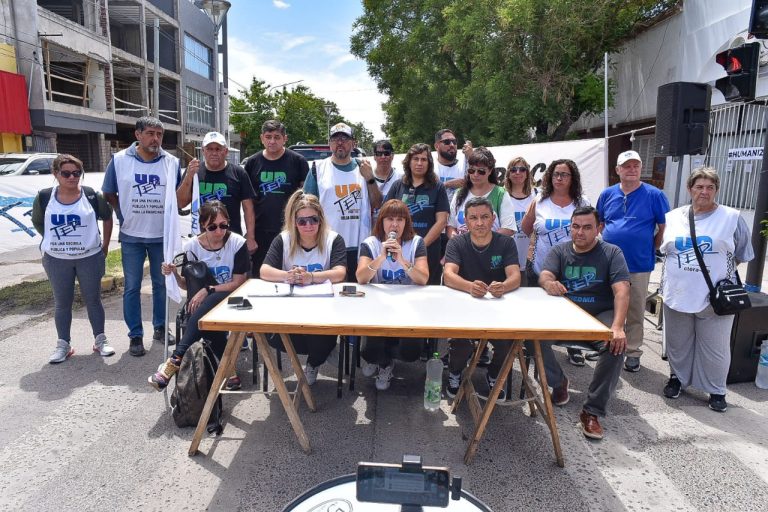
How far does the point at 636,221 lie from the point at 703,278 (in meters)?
0.71

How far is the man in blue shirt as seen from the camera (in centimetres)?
423

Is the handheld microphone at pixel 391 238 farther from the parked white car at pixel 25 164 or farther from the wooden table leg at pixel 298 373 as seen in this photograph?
the parked white car at pixel 25 164

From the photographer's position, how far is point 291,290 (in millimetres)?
3352

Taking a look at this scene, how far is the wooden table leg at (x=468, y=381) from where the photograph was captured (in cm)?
331

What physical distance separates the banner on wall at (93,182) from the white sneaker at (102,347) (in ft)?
7.99

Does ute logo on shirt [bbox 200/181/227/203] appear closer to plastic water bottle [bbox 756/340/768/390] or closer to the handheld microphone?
the handheld microphone

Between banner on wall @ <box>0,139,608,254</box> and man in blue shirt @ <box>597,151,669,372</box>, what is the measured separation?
11.4 feet

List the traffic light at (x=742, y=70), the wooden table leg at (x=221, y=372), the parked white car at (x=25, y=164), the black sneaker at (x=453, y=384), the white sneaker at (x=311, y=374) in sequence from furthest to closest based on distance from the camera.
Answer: the parked white car at (x=25, y=164) → the traffic light at (x=742, y=70) → the white sneaker at (x=311, y=374) → the black sneaker at (x=453, y=384) → the wooden table leg at (x=221, y=372)

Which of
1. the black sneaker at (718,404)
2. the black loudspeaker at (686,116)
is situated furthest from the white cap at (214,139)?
the black loudspeaker at (686,116)

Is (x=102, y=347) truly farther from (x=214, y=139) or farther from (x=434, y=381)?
(x=434, y=381)

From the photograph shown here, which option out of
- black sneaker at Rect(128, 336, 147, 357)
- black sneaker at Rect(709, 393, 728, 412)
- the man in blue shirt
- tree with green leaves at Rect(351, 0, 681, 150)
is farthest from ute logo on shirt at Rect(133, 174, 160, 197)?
tree with green leaves at Rect(351, 0, 681, 150)

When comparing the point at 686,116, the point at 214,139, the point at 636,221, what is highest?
the point at 686,116

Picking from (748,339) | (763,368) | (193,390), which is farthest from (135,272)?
(763,368)

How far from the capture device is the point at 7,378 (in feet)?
13.4
